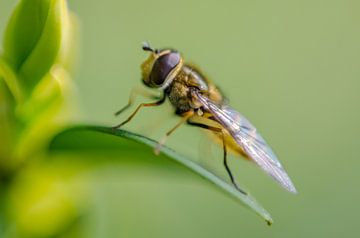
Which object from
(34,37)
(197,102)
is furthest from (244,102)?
(34,37)

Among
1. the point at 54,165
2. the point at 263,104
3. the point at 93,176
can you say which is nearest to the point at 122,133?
the point at 54,165

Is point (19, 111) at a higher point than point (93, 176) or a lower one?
higher

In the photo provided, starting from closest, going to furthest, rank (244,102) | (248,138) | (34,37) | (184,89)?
1. (34,37)
2. (248,138)
3. (184,89)
4. (244,102)

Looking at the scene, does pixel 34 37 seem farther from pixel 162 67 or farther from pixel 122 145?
pixel 162 67

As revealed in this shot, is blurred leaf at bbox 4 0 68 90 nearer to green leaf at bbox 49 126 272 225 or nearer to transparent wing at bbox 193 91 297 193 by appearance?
green leaf at bbox 49 126 272 225

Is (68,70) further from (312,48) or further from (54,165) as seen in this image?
(312,48)

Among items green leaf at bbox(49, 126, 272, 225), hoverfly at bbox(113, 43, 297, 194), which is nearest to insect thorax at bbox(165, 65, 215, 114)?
hoverfly at bbox(113, 43, 297, 194)
